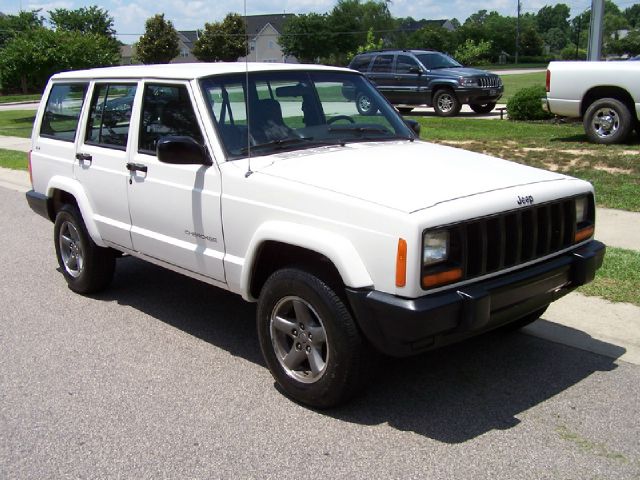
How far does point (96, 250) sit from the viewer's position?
19.8 ft

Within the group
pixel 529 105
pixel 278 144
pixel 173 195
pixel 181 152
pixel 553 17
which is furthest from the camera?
pixel 553 17

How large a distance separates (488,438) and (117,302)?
3.65 meters

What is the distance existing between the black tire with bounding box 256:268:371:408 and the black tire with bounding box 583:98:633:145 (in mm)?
9837

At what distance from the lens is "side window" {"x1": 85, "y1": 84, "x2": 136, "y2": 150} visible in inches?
213

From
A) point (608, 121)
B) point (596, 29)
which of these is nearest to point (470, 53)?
point (596, 29)

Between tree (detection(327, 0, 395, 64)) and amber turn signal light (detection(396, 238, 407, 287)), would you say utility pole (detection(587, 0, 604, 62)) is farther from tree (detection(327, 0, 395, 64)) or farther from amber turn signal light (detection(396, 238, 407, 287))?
tree (detection(327, 0, 395, 64))

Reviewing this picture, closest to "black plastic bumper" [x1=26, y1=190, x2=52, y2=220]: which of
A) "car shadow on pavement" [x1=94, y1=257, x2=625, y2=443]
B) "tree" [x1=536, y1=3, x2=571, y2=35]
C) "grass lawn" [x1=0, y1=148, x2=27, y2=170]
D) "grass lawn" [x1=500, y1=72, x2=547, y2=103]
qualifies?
"car shadow on pavement" [x1=94, y1=257, x2=625, y2=443]

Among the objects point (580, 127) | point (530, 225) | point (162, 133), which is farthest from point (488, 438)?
point (580, 127)

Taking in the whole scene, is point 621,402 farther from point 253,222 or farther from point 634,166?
point 634,166

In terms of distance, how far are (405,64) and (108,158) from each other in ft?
52.1

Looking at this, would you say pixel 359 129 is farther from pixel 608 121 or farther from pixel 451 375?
pixel 608 121

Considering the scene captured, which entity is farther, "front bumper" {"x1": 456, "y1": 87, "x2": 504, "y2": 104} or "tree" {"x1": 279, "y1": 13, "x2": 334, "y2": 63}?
"tree" {"x1": 279, "y1": 13, "x2": 334, "y2": 63}

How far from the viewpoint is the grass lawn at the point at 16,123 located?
847 inches

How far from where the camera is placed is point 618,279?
5.92 metres
